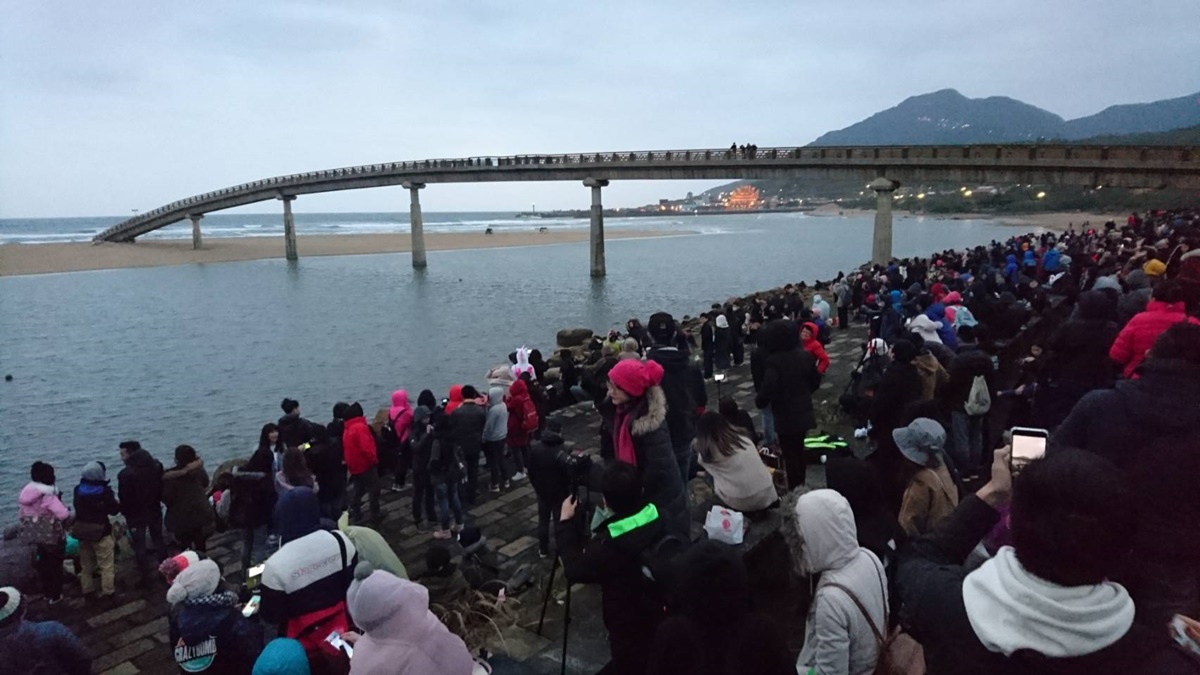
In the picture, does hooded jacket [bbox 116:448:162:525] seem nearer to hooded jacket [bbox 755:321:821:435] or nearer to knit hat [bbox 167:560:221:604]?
knit hat [bbox 167:560:221:604]

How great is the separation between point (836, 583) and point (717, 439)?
2.51 meters

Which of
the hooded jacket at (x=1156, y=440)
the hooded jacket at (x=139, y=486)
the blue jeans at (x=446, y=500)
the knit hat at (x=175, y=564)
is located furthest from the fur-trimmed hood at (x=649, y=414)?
the hooded jacket at (x=139, y=486)

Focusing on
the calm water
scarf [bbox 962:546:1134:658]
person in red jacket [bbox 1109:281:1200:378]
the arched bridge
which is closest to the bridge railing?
the arched bridge

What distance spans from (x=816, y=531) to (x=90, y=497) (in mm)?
7173

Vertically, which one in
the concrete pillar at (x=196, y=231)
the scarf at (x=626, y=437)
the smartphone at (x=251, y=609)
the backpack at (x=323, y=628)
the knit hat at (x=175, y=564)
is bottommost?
the smartphone at (x=251, y=609)

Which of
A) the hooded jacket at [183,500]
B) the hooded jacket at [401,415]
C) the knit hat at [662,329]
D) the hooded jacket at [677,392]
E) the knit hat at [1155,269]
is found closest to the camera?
the hooded jacket at [677,392]

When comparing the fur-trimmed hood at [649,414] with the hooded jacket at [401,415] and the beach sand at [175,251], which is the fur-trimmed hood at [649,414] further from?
the beach sand at [175,251]

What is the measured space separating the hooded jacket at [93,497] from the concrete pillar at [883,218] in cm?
3373

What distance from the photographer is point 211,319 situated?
31.3m

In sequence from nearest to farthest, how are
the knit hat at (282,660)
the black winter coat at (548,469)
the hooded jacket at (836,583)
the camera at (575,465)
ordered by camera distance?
the hooded jacket at (836,583), the knit hat at (282,660), the camera at (575,465), the black winter coat at (548,469)

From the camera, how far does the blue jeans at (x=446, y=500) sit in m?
7.24

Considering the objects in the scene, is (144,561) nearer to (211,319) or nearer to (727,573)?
(727,573)

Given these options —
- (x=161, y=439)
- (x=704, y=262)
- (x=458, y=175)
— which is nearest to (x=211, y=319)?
(x=161, y=439)

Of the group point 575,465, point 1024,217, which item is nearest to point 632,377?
point 575,465
